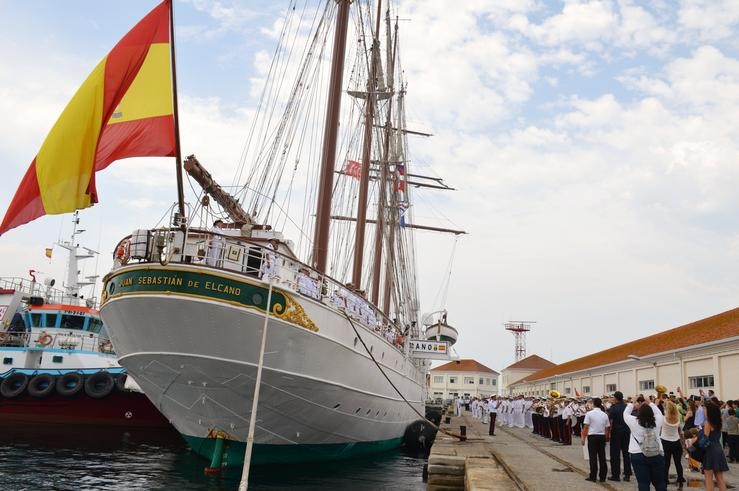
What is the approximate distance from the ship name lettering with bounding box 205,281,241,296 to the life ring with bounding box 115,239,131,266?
1917 millimetres

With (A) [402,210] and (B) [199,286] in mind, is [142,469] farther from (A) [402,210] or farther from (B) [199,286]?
(A) [402,210]

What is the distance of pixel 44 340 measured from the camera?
26.6 metres

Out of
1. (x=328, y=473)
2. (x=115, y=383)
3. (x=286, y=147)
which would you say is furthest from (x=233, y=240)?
(x=115, y=383)

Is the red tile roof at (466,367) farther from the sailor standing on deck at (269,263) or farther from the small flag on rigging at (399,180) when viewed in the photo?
the sailor standing on deck at (269,263)

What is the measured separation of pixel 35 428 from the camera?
72.9 ft

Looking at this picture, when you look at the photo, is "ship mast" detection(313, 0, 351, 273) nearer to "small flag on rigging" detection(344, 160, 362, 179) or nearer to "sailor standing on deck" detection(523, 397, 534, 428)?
"small flag on rigging" detection(344, 160, 362, 179)

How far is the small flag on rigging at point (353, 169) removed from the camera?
2953 centimetres

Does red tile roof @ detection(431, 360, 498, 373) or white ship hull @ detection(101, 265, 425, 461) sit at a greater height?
red tile roof @ detection(431, 360, 498, 373)

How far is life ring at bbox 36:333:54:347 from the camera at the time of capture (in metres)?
26.5

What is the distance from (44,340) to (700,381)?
26.1 m

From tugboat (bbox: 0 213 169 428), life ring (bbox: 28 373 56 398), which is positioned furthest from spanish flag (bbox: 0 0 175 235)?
life ring (bbox: 28 373 56 398)

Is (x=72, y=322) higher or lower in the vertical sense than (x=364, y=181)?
lower

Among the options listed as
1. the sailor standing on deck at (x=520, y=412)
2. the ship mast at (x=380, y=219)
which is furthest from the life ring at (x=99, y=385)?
the sailor standing on deck at (x=520, y=412)

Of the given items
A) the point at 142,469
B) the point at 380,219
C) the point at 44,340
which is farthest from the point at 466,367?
the point at 142,469
